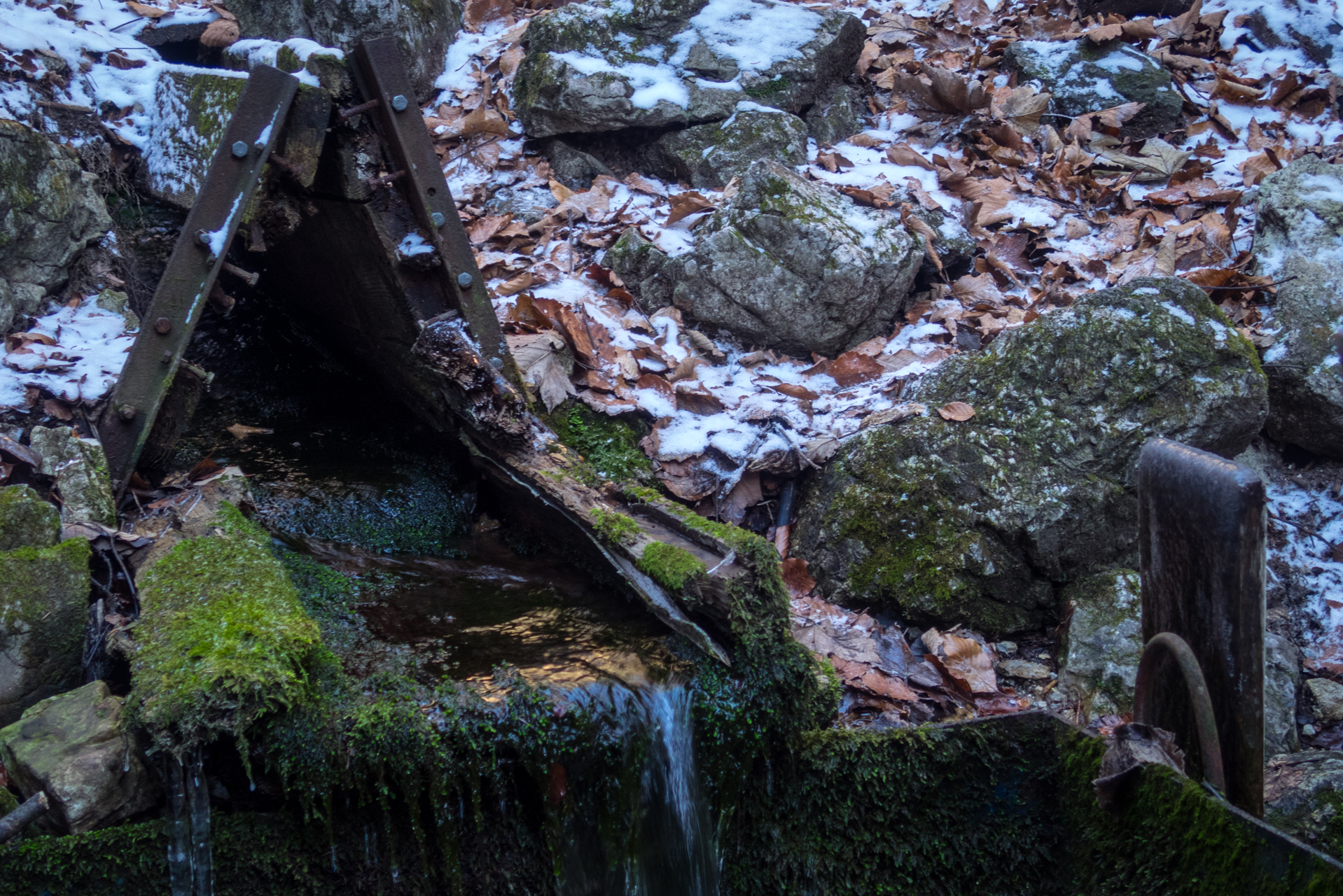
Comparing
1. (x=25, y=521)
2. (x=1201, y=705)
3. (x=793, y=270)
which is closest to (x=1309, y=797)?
(x=1201, y=705)

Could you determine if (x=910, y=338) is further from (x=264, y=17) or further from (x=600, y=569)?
(x=264, y=17)

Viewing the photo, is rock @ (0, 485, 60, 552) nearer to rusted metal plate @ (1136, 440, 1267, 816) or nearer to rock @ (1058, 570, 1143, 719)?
rusted metal plate @ (1136, 440, 1267, 816)

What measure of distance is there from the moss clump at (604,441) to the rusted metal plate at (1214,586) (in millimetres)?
2264

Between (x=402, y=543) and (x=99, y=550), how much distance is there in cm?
111

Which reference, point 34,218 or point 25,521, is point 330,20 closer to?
point 34,218

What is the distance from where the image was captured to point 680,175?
554cm

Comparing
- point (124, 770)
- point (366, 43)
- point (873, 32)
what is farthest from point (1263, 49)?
point (124, 770)

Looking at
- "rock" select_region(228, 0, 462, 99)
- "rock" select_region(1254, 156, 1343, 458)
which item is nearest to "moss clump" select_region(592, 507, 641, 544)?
"rock" select_region(1254, 156, 1343, 458)

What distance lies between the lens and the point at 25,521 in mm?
2496

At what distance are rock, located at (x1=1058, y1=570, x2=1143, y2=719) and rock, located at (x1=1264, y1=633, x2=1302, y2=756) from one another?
1.56 ft

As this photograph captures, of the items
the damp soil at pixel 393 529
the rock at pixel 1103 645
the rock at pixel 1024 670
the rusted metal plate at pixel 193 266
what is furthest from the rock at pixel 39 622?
the rock at pixel 1103 645

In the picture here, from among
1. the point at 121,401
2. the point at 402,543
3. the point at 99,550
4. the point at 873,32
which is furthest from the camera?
the point at 873,32

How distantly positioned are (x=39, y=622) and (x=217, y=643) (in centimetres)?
71

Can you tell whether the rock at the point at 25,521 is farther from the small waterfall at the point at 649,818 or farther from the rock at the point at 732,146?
the rock at the point at 732,146
